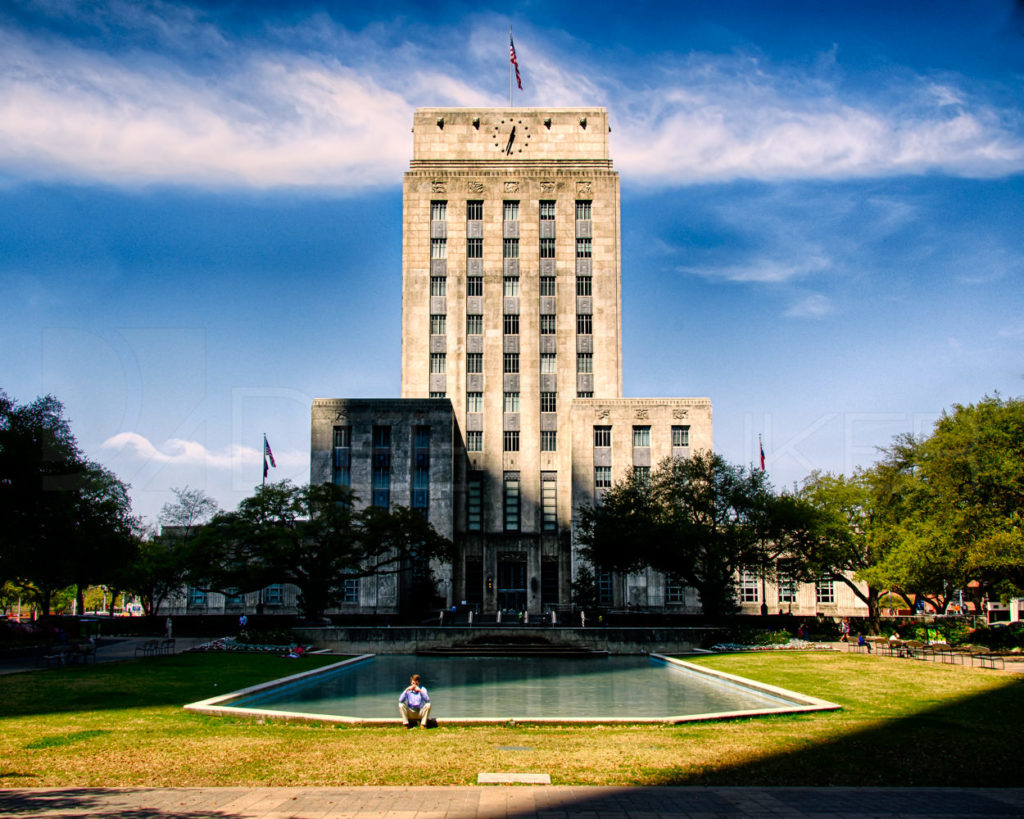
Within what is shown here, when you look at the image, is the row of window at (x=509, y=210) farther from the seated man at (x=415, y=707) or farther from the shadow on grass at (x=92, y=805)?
the shadow on grass at (x=92, y=805)

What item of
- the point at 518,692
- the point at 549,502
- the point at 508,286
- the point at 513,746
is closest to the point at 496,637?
the point at 518,692

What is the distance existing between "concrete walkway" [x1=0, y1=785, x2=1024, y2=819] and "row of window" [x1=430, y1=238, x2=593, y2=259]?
74.4m

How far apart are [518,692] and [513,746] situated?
13.5 m

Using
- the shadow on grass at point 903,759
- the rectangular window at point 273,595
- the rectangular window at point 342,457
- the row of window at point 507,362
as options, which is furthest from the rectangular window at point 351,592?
the shadow on grass at point 903,759

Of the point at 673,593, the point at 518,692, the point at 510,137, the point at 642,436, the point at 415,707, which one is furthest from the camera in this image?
the point at 510,137

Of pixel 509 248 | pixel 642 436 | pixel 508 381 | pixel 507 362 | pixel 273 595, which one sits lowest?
pixel 273 595

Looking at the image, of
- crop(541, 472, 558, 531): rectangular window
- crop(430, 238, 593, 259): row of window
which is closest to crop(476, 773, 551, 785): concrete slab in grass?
crop(541, 472, 558, 531): rectangular window

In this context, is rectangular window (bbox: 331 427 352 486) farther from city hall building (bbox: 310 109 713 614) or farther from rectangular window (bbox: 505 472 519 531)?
rectangular window (bbox: 505 472 519 531)

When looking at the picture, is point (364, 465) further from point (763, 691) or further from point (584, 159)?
point (763, 691)

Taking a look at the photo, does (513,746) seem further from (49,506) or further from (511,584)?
(511,584)

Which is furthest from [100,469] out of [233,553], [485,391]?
[485,391]

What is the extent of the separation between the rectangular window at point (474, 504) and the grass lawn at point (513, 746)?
5314 centimetres

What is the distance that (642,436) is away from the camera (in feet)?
247

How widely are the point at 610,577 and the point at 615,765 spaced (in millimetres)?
58654
